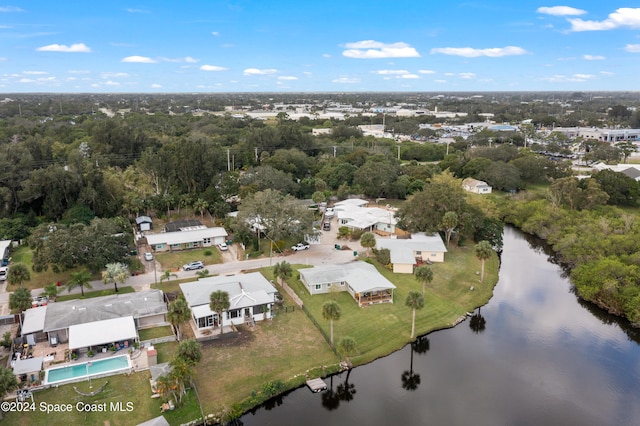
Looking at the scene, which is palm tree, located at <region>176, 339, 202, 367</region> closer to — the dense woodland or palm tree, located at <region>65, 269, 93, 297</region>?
palm tree, located at <region>65, 269, 93, 297</region>

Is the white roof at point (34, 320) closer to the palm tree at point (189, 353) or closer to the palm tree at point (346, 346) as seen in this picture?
the palm tree at point (189, 353)

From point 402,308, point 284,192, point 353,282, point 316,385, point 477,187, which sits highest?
point 284,192

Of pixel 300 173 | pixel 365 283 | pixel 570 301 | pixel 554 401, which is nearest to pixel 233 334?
pixel 365 283

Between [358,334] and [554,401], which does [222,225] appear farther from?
[554,401]

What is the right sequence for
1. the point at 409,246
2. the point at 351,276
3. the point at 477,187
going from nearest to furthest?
1. the point at 351,276
2. the point at 409,246
3. the point at 477,187

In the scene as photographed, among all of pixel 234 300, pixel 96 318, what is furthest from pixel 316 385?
pixel 96 318

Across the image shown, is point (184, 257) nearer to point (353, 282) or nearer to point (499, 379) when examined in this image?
point (353, 282)

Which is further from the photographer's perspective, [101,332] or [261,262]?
[261,262]
